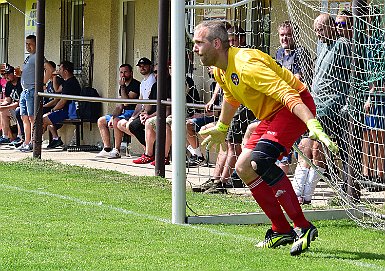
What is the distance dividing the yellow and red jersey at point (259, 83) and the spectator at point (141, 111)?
25.7 feet

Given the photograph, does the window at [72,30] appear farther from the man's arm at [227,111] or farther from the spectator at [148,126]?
the man's arm at [227,111]

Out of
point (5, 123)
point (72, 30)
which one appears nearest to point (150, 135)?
point (72, 30)

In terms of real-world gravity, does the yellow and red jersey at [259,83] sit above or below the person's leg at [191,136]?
above

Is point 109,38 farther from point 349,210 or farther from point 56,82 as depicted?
point 349,210

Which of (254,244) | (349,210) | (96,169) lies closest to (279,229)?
(254,244)

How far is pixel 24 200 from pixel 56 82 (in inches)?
324

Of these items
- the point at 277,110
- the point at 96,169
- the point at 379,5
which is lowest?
the point at 96,169

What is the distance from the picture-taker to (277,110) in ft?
25.7

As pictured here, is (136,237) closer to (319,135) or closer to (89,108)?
(319,135)

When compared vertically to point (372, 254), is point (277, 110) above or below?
above

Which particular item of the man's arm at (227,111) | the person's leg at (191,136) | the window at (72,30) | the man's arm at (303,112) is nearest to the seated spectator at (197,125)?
the person's leg at (191,136)

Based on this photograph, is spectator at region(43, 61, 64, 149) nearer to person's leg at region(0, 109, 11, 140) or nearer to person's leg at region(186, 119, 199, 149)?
person's leg at region(0, 109, 11, 140)

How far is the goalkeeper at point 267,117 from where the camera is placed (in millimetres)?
7520

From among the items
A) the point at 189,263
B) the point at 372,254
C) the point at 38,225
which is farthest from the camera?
the point at 38,225
